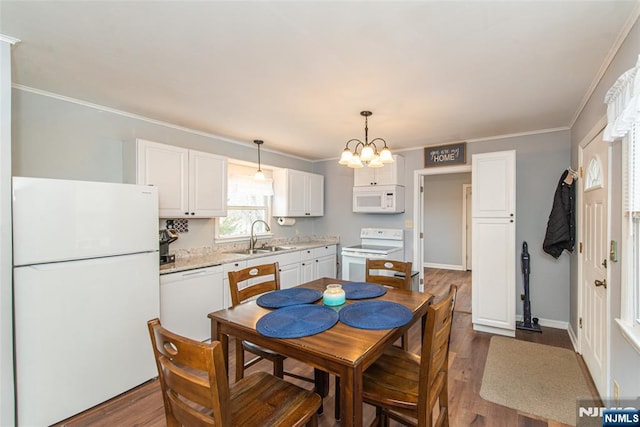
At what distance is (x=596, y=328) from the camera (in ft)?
7.55

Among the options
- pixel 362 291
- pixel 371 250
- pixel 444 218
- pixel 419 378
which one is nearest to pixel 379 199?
pixel 371 250

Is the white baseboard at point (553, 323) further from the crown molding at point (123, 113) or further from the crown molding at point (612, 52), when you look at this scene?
the crown molding at point (123, 113)

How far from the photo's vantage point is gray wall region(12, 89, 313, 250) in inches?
90.4

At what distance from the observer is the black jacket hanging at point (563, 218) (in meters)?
3.13

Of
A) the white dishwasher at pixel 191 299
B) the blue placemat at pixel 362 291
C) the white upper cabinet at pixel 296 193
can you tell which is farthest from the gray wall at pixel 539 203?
the white dishwasher at pixel 191 299

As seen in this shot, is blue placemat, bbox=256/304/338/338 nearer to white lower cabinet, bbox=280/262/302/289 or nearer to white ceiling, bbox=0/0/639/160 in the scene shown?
white ceiling, bbox=0/0/639/160

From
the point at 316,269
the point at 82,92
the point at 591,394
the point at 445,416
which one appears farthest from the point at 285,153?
the point at 591,394

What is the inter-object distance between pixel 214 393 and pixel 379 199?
370 centimetres

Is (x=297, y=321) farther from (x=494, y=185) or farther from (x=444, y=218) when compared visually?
(x=444, y=218)

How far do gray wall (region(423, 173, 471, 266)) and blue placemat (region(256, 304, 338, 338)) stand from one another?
5876mm

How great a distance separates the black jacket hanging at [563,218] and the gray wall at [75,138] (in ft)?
13.5

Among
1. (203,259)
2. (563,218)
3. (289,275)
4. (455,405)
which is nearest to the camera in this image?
(455,405)

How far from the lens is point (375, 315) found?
1.67 m

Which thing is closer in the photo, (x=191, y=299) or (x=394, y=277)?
(x=394, y=277)
